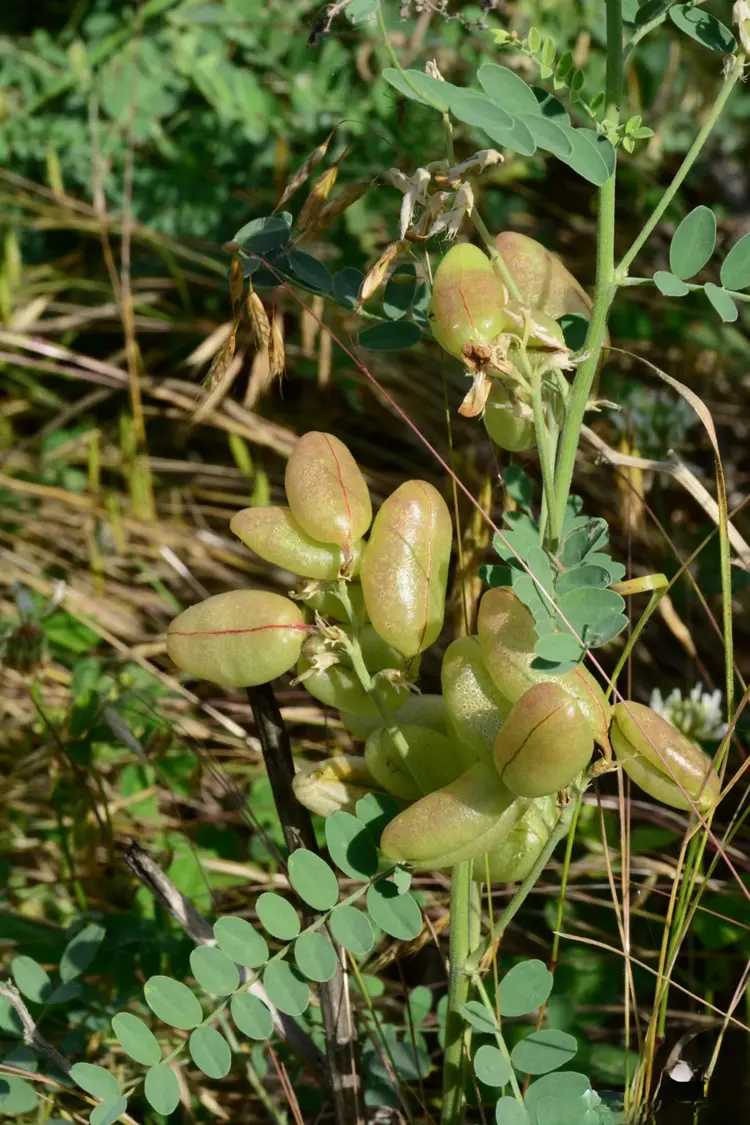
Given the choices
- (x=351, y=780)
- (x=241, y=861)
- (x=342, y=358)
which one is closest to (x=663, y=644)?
(x=241, y=861)

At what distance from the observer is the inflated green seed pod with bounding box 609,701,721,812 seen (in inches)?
25.9

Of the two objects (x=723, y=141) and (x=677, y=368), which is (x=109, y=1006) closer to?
(x=677, y=368)

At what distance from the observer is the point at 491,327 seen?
653mm

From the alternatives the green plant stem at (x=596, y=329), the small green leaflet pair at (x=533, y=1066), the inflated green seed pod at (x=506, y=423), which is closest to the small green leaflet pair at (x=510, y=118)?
the green plant stem at (x=596, y=329)

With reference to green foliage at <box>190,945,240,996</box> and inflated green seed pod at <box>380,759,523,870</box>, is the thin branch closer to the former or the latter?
green foliage at <box>190,945,240,996</box>

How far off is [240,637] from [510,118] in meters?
0.30

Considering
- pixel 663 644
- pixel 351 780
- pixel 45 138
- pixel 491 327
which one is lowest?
pixel 663 644

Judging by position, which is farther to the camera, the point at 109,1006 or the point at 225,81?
the point at 225,81

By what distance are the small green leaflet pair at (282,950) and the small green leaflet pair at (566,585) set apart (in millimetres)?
157

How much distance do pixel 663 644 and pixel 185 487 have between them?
75cm

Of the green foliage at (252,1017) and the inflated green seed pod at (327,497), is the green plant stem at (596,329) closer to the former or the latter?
the inflated green seed pod at (327,497)

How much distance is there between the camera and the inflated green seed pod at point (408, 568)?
2.18ft

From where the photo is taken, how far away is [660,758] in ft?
2.16

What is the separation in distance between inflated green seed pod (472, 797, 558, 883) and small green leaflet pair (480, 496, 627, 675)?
0.35 feet
